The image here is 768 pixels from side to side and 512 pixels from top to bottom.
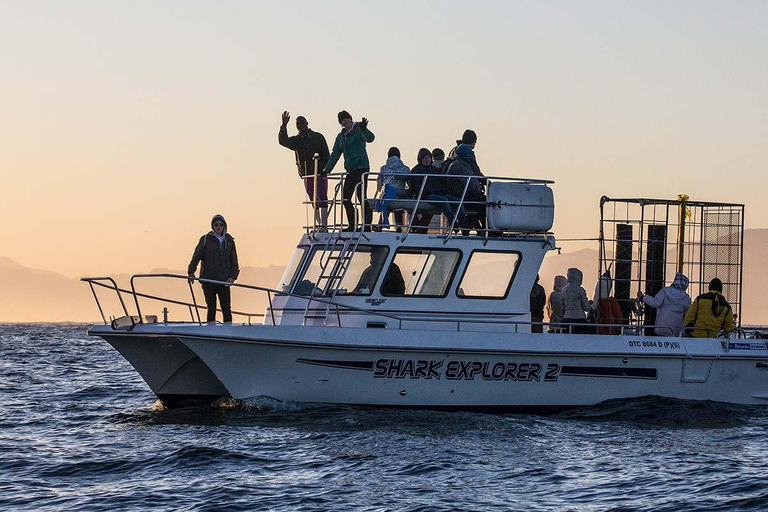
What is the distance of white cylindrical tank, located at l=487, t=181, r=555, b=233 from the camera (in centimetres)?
1595

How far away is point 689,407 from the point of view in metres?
15.9

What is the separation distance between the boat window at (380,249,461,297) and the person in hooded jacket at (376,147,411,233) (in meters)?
0.49

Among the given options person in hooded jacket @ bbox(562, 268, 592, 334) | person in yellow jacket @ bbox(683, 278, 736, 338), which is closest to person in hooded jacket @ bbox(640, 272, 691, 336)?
person in yellow jacket @ bbox(683, 278, 736, 338)

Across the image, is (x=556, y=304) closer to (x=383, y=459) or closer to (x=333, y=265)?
(x=333, y=265)

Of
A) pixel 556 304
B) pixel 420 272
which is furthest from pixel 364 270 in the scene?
pixel 556 304

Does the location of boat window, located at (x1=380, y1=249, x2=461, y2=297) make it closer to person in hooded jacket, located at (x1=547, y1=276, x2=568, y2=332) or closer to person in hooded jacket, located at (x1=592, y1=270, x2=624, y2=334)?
person in hooded jacket, located at (x1=547, y1=276, x2=568, y2=332)

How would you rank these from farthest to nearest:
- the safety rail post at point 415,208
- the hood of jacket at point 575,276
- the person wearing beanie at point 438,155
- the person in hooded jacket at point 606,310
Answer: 1. the person wearing beanie at point 438,155
2. the person in hooded jacket at point 606,310
3. the hood of jacket at point 575,276
4. the safety rail post at point 415,208

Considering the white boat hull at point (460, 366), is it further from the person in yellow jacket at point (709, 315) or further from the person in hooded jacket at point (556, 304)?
the person in hooded jacket at point (556, 304)

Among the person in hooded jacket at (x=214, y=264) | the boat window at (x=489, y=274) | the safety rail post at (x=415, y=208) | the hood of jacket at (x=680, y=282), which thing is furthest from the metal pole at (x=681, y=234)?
the person in hooded jacket at (x=214, y=264)

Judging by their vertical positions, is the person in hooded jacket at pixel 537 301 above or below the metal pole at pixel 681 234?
below

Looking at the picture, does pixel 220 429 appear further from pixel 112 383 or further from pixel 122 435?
pixel 112 383

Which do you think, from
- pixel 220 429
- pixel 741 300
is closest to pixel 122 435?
pixel 220 429

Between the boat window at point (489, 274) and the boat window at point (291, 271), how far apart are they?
2.42 metres

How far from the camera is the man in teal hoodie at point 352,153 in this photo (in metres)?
16.5
